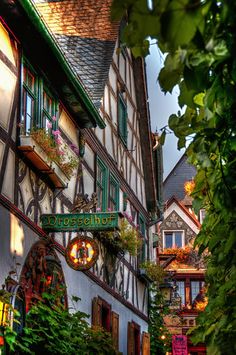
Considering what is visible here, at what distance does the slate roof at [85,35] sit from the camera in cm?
1593

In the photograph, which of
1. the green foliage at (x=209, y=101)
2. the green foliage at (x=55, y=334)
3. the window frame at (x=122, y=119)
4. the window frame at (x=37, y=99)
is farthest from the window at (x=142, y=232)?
the green foliage at (x=209, y=101)

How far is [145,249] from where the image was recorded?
22.4 metres

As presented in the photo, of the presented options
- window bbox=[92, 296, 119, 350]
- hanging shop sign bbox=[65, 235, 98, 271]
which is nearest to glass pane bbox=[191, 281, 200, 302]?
window bbox=[92, 296, 119, 350]

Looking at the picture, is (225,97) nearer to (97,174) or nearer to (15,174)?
(15,174)

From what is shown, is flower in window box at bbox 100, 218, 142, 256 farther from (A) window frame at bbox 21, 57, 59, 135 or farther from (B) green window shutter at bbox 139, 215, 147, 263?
(B) green window shutter at bbox 139, 215, 147, 263

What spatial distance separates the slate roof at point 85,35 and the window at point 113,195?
2479 mm

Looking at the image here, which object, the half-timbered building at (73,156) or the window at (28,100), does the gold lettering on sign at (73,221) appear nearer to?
the half-timbered building at (73,156)

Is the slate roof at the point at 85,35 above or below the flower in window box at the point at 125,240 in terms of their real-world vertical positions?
above

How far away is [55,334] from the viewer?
452 inches

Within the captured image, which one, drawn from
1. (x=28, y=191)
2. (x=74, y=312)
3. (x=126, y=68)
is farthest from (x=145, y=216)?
(x=28, y=191)

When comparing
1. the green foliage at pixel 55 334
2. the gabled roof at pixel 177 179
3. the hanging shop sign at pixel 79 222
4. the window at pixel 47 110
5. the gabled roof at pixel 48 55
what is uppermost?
the gabled roof at pixel 177 179

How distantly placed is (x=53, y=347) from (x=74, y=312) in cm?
258

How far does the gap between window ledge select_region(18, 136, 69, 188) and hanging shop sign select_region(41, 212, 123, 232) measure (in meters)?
0.60

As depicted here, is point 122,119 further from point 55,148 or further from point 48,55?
point 55,148
